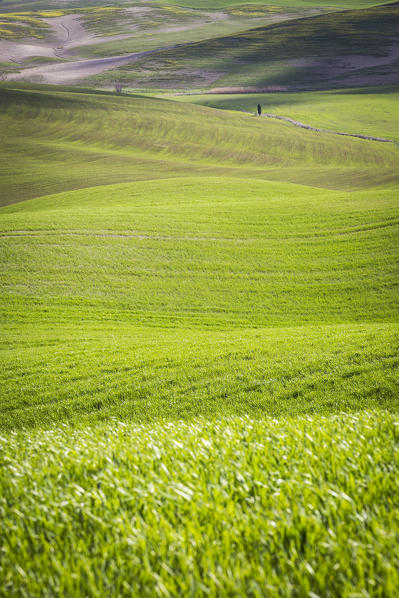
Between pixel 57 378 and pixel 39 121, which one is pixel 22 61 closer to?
pixel 39 121

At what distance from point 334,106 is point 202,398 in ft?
381

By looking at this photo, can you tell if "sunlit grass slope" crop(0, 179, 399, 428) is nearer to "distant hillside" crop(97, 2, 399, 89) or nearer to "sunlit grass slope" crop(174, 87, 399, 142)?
"sunlit grass slope" crop(174, 87, 399, 142)

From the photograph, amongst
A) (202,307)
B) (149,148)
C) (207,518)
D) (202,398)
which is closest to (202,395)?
(202,398)

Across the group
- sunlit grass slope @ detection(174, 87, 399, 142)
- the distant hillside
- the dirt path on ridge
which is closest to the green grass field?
the dirt path on ridge

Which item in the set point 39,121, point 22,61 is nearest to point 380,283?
point 39,121

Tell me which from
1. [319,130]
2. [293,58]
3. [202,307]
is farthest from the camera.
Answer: [293,58]

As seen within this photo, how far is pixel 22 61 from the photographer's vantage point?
639 ft

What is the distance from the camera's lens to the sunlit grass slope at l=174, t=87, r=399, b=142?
94.1m

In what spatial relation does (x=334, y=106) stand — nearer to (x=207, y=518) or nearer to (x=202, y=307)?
(x=202, y=307)

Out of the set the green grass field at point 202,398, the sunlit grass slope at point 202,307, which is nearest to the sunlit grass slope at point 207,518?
the green grass field at point 202,398

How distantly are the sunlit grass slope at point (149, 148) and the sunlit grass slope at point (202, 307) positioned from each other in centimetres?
1921

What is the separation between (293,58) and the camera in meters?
160

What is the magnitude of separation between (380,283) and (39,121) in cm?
8457

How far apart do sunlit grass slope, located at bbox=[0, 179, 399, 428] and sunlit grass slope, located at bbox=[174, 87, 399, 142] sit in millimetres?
56810
